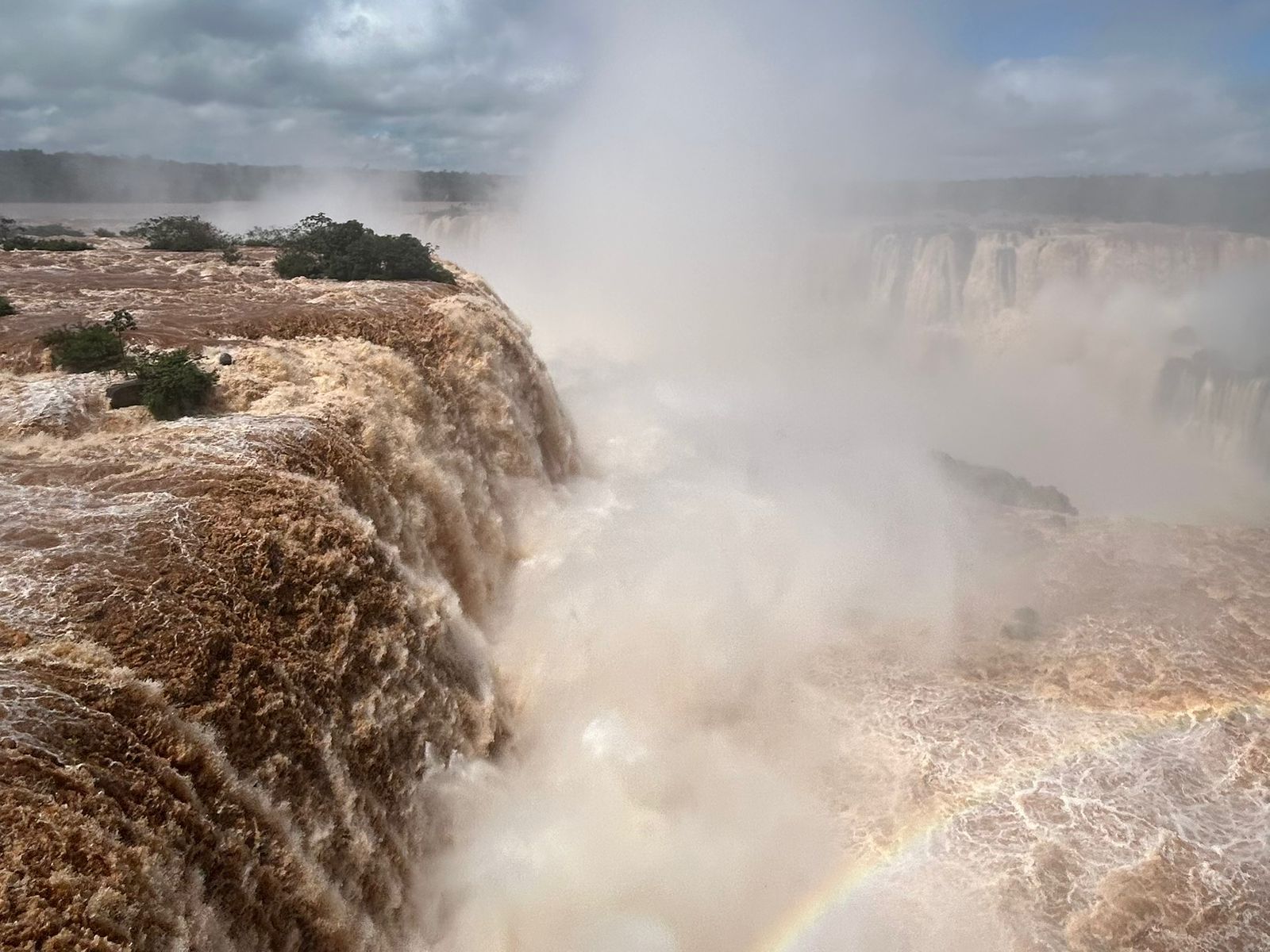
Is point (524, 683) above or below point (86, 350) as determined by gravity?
below

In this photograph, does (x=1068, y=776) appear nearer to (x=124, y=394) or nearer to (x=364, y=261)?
(x=124, y=394)

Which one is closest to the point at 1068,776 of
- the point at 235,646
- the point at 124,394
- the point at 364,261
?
the point at 235,646

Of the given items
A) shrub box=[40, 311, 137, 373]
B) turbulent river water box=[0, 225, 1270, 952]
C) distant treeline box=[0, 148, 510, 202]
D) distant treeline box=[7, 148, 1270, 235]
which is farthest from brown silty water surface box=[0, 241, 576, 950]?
distant treeline box=[0, 148, 510, 202]

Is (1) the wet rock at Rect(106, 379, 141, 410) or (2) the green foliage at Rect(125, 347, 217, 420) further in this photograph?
(1) the wet rock at Rect(106, 379, 141, 410)

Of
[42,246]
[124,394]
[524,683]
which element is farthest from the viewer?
[42,246]

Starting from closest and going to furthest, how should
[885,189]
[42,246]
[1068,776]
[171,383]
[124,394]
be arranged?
[171,383] → [124,394] → [1068,776] → [42,246] → [885,189]

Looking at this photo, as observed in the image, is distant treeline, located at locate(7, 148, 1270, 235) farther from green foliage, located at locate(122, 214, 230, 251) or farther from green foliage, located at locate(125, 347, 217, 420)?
green foliage, located at locate(125, 347, 217, 420)

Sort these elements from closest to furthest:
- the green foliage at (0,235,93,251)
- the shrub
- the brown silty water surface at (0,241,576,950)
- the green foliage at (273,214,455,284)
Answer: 1. the brown silty water surface at (0,241,576,950)
2. the shrub
3. the green foliage at (273,214,455,284)
4. the green foliage at (0,235,93,251)
